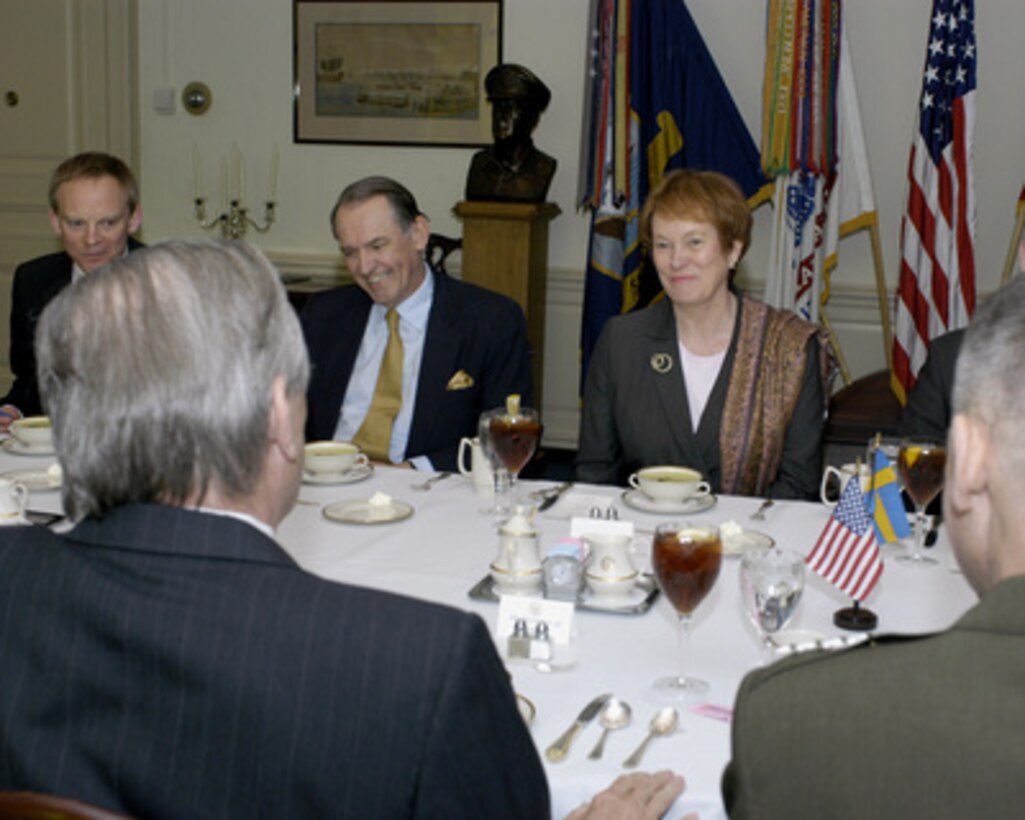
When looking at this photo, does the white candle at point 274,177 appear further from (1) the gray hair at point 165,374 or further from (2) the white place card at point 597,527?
(1) the gray hair at point 165,374

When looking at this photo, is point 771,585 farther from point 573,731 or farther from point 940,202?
point 940,202

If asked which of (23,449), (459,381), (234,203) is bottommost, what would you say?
(23,449)

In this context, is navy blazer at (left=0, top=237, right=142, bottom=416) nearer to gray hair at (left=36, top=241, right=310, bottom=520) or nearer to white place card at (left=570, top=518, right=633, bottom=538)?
white place card at (left=570, top=518, right=633, bottom=538)

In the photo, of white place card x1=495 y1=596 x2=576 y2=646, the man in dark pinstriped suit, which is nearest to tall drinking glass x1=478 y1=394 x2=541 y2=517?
white place card x1=495 y1=596 x2=576 y2=646

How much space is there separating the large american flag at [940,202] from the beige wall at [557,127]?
0.42 metres

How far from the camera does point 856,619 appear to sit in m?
2.00

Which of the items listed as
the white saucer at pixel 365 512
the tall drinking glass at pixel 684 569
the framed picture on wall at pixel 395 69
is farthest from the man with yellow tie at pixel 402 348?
the framed picture on wall at pixel 395 69

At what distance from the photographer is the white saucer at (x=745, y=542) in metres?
2.34

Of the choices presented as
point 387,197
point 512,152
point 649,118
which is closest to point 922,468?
point 387,197

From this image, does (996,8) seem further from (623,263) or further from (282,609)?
(282,609)

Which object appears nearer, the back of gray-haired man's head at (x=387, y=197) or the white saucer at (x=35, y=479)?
the white saucer at (x=35, y=479)

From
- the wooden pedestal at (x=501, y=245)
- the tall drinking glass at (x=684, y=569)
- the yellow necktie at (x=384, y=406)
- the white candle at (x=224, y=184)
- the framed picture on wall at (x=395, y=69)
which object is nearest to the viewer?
the tall drinking glass at (x=684, y=569)

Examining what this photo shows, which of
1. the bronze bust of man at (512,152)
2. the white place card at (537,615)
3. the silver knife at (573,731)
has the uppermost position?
the bronze bust of man at (512,152)

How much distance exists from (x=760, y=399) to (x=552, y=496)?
0.70 metres
